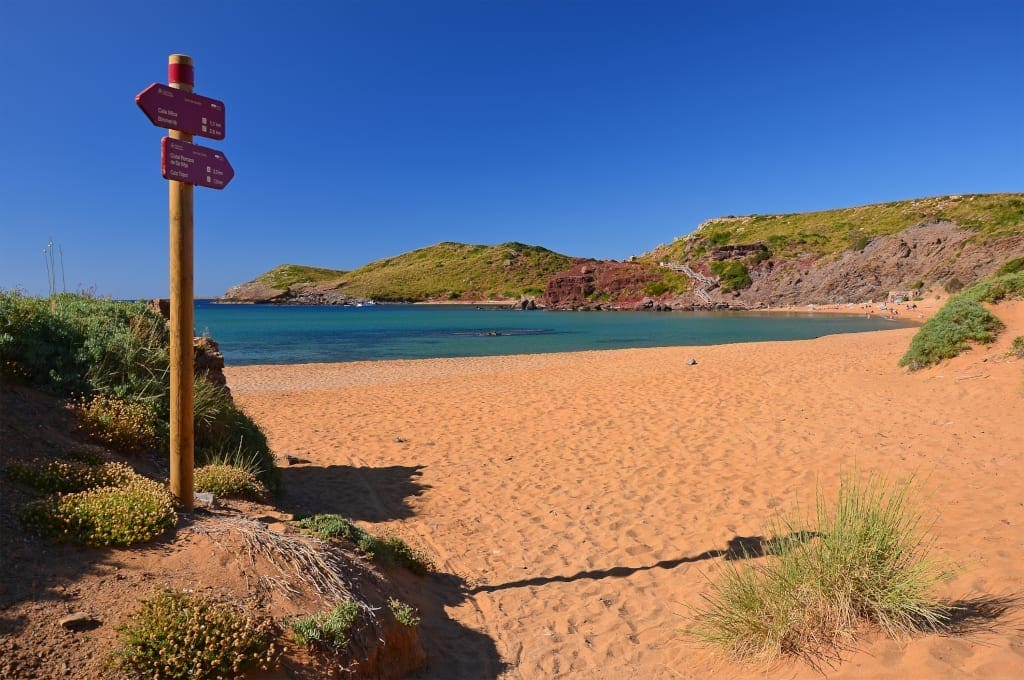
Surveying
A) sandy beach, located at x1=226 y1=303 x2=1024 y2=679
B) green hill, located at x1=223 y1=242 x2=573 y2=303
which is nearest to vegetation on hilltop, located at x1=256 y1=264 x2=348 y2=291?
green hill, located at x1=223 y1=242 x2=573 y2=303

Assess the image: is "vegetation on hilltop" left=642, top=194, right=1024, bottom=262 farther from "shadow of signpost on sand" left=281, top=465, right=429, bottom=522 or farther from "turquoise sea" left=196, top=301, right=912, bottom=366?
"shadow of signpost on sand" left=281, top=465, right=429, bottom=522

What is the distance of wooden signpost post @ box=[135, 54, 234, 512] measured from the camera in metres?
3.87

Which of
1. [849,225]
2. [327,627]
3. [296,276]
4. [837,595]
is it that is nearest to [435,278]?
[296,276]

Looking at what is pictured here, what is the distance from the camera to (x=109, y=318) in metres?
6.48

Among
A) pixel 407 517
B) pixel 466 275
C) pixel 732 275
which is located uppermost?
pixel 466 275

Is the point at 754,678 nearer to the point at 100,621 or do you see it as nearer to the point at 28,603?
the point at 100,621

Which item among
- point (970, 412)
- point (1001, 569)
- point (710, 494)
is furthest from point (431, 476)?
point (970, 412)

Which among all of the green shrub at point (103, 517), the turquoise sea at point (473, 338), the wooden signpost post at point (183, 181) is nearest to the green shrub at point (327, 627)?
the green shrub at point (103, 517)

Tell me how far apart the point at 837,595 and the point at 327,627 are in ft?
10.1

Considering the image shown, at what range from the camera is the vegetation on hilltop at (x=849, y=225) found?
219 ft

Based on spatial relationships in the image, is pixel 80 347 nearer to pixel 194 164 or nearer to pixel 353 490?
pixel 194 164

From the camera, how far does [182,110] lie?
392 centimetres

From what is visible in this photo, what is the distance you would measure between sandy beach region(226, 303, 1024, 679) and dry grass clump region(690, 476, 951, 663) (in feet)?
0.48

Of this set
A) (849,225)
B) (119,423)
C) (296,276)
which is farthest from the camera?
(296,276)
